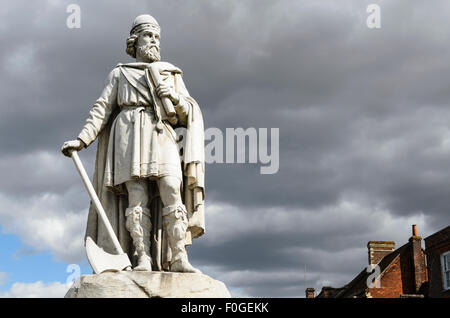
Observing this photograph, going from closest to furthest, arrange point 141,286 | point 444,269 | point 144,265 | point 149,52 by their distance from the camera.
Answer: point 141,286 → point 144,265 → point 149,52 → point 444,269

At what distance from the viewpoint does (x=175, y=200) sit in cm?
1046

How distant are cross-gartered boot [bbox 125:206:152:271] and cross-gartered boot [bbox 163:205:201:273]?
31 centimetres

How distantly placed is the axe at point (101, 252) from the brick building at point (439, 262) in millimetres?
32930

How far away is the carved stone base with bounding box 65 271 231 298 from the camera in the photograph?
943cm

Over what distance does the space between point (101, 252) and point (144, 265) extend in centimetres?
67

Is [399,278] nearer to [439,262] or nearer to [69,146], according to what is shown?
[439,262]

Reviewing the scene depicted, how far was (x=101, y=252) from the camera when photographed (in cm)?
1010

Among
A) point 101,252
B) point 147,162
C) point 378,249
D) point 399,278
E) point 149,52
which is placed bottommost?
point 101,252

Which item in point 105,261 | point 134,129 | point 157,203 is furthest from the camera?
point 157,203

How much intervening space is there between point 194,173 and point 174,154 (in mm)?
440

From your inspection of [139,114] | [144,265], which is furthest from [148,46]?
[144,265]

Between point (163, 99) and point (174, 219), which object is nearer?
point (174, 219)

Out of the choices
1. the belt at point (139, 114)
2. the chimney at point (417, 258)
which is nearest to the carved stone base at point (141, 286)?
the belt at point (139, 114)

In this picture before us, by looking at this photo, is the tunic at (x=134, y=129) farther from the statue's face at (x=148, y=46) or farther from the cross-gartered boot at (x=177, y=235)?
the cross-gartered boot at (x=177, y=235)
